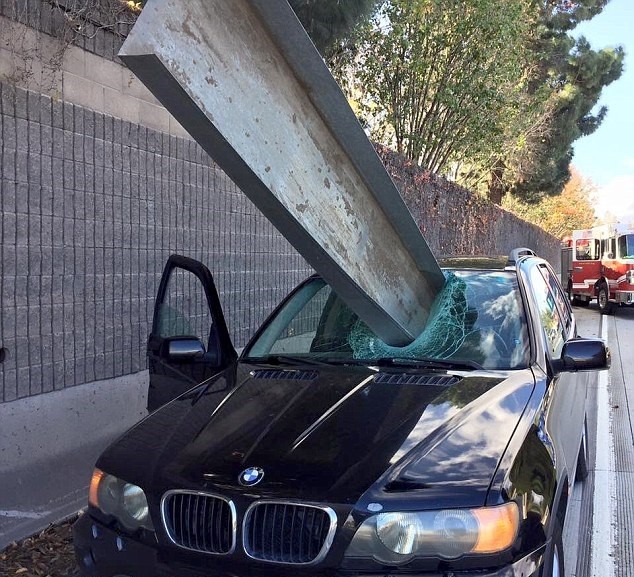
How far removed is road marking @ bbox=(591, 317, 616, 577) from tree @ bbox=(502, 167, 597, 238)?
3641 cm

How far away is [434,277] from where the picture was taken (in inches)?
166

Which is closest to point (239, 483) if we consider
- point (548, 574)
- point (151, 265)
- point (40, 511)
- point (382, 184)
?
point (548, 574)

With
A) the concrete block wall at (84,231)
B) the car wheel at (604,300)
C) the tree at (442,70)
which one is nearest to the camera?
the concrete block wall at (84,231)

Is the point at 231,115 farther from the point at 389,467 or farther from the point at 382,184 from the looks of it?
the point at 389,467

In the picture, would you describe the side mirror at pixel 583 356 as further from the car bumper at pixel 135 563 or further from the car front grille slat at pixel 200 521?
the car front grille slat at pixel 200 521

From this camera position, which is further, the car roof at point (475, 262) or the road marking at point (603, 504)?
the car roof at point (475, 262)

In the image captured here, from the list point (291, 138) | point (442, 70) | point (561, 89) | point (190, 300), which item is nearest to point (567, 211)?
point (561, 89)

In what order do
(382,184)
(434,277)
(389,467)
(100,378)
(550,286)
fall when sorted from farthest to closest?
(100,378), (550,286), (434,277), (382,184), (389,467)

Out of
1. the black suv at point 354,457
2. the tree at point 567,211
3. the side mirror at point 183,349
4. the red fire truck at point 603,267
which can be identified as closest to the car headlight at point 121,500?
the black suv at point 354,457

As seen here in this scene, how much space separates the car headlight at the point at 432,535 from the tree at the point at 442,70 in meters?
10.4

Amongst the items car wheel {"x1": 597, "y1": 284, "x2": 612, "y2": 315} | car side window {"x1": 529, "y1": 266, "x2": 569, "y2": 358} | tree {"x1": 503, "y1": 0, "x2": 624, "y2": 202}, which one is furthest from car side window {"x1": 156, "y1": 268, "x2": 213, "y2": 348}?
tree {"x1": 503, "y1": 0, "x2": 624, "y2": 202}

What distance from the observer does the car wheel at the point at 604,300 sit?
64.8 feet

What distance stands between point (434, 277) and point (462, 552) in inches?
88.1

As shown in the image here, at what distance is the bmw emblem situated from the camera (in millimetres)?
2408
